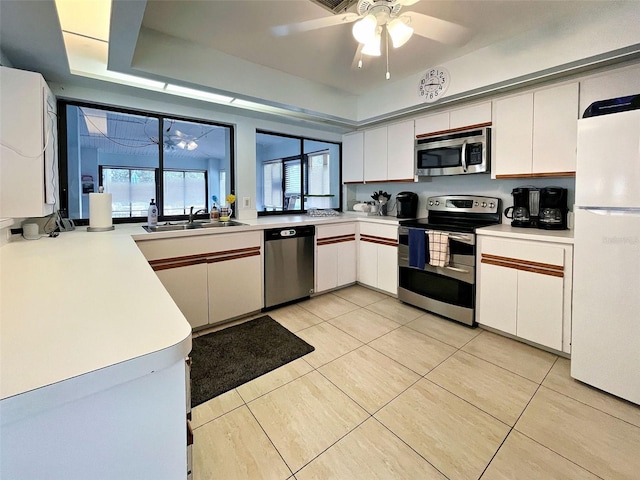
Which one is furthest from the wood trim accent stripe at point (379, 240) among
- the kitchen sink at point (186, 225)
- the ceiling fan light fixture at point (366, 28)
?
Result: the ceiling fan light fixture at point (366, 28)

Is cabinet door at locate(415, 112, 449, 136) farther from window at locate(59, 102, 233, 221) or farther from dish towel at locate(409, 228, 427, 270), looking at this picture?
window at locate(59, 102, 233, 221)

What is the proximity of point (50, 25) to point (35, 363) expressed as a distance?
186 centimetres

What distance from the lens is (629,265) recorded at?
5.59 feet

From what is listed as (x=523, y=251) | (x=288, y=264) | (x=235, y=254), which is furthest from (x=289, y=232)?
(x=523, y=251)

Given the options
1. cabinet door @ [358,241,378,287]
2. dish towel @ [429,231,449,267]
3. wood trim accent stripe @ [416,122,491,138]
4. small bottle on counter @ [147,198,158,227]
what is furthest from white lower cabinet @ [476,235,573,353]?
small bottle on counter @ [147,198,158,227]

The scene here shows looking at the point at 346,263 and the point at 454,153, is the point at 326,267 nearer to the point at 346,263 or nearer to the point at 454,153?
the point at 346,263

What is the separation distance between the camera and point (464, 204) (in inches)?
128

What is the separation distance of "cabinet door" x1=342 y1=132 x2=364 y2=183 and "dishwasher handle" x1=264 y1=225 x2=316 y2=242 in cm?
126

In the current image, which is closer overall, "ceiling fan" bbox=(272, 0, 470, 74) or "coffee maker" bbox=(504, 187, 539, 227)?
"ceiling fan" bbox=(272, 0, 470, 74)

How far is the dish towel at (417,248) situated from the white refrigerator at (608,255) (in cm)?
123

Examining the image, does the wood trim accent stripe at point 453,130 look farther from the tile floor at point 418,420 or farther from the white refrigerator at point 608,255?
the tile floor at point 418,420

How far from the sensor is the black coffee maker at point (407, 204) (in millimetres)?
3701

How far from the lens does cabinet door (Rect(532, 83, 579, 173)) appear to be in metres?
2.32

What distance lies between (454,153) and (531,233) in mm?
1121
